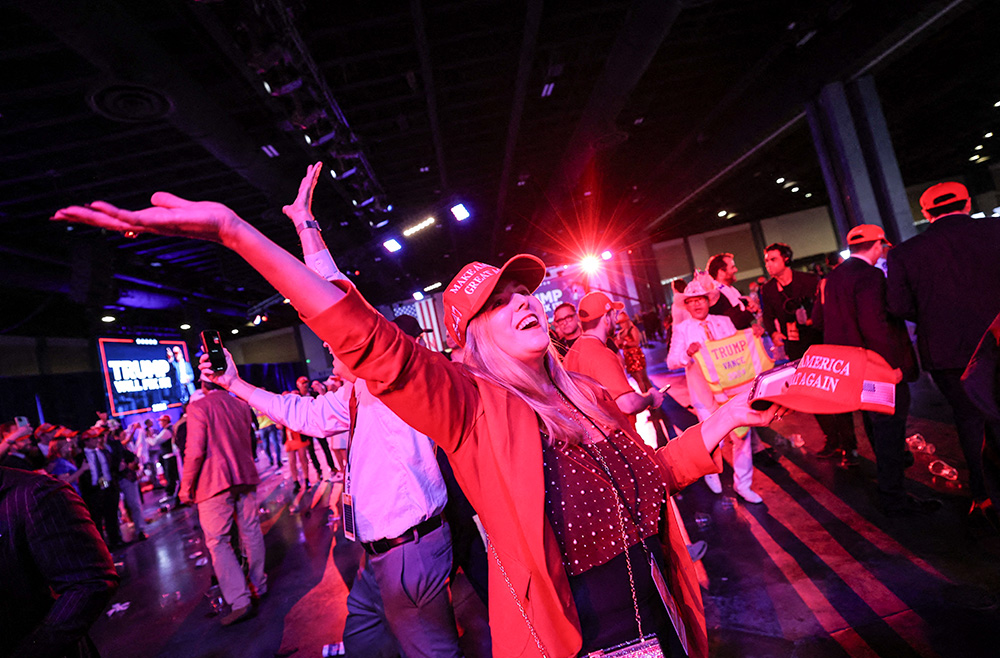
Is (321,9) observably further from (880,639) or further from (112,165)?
(880,639)

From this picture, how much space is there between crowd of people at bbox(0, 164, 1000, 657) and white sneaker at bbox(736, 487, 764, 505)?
0.06 feet

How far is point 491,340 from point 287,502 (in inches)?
327

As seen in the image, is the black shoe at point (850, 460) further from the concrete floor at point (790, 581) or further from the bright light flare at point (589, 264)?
the bright light flare at point (589, 264)

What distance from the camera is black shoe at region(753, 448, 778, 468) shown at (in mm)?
5121

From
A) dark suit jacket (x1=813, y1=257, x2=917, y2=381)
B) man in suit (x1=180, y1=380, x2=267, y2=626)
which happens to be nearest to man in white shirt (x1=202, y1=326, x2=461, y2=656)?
man in suit (x1=180, y1=380, x2=267, y2=626)

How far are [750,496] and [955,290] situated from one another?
7.35 ft

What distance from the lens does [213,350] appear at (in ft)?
8.79

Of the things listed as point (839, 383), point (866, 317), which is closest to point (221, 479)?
point (839, 383)

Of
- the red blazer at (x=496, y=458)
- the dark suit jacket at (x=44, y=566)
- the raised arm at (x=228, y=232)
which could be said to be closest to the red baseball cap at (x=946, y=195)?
the red blazer at (x=496, y=458)

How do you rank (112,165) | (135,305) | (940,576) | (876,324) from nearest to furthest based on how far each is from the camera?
1. (940,576)
2. (876,324)
3. (112,165)
4. (135,305)

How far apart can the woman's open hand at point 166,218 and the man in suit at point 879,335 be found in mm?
3984

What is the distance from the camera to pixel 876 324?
11.3ft

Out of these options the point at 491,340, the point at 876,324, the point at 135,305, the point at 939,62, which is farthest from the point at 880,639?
the point at 135,305

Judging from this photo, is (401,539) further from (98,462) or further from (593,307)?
(98,462)
